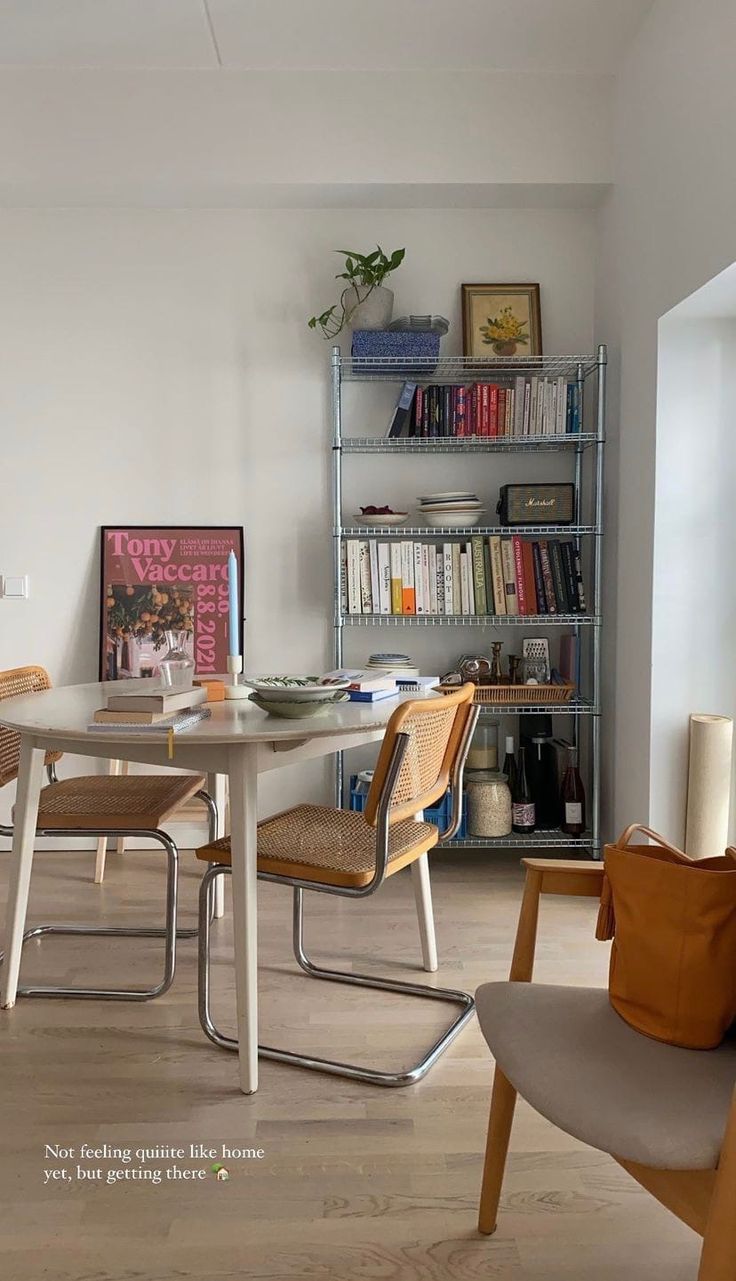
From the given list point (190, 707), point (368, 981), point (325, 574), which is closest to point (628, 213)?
point (325, 574)

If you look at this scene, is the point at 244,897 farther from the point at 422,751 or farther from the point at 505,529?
the point at 505,529

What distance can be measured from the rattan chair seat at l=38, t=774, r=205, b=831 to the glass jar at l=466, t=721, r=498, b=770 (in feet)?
4.09

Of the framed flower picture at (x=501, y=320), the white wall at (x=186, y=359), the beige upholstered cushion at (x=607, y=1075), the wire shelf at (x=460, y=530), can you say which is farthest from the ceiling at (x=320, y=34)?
the beige upholstered cushion at (x=607, y=1075)

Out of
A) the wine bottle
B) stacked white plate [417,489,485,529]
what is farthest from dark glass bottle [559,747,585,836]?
stacked white plate [417,489,485,529]

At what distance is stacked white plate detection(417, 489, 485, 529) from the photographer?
11.6ft

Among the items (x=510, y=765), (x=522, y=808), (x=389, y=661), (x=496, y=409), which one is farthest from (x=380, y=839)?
(x=496, y=409)

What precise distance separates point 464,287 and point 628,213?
2.19 feet

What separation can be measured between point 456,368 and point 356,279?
19.9 inches

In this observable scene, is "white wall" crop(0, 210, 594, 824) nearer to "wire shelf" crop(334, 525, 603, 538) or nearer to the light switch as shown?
the light switch

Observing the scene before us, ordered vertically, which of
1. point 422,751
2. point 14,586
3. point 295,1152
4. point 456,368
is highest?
point 456,368

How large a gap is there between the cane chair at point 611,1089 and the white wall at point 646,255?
1.69m

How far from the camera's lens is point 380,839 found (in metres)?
1.95

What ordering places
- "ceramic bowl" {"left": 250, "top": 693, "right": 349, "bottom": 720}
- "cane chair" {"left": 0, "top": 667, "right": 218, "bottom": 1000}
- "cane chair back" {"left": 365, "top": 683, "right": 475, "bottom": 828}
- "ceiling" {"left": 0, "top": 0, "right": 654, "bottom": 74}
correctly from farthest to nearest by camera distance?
"ceiling" {"left": 0, "top": 0, "right": 654, "bottom": 74}, "cane chair" {"left": 0, "top": 667, "right": 218, "bottom": 1000}, "ceramic bowl" {"left": 250, "top": 693, "right": 349, "bottom": 720}, "cane chair back" {"left": 365, "top": 683, "right": 475, "bottom": 828}

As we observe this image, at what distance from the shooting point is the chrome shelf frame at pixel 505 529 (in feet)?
11.4
